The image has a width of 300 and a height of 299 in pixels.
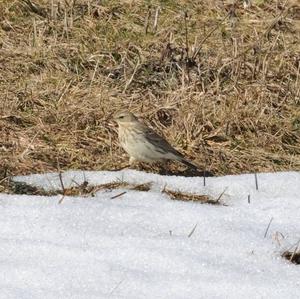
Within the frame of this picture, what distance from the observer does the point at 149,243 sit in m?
5.25

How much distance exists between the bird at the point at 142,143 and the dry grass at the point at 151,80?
0.17m

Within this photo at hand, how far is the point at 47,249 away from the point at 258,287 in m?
1.15

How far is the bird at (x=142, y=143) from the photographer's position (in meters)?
7.18

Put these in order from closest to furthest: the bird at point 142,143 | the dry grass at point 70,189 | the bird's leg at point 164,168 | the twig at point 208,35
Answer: the dry grass at point 70,189 → the bird at point 142,143 → the bird's leg at point 164,168 → the twig at point 208,35

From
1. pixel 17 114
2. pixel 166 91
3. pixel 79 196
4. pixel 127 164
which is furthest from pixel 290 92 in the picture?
pixel 79 196

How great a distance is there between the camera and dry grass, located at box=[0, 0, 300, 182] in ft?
24.3

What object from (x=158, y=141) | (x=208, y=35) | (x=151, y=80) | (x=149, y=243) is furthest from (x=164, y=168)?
(x=149, y=243)

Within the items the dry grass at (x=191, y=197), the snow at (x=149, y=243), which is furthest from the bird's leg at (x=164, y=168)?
the dry grass at (x=191, y=197)

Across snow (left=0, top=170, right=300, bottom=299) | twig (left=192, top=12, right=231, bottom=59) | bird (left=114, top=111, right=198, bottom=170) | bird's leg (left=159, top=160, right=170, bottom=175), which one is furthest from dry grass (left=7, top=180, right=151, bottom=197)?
twig (left=192, top=12, right=231, bottom=59)

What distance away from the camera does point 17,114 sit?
25.2ft

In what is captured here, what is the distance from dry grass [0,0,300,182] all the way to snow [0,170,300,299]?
86 cm

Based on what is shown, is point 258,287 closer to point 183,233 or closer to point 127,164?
point 183,233

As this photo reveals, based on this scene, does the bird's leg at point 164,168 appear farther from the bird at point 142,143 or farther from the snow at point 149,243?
the snow at point 149,243

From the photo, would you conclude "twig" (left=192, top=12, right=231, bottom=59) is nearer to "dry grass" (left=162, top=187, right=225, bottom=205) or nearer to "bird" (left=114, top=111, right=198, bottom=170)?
"bird" (left=114, top=111, right=198, bottom=170)
